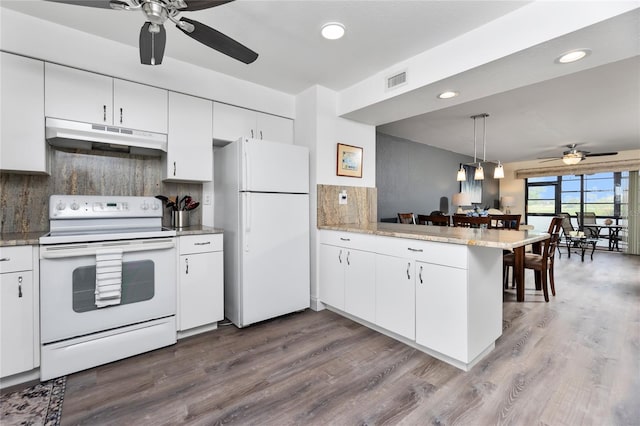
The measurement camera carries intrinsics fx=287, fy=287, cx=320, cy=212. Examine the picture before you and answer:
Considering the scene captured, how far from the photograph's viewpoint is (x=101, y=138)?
2256 millimetres

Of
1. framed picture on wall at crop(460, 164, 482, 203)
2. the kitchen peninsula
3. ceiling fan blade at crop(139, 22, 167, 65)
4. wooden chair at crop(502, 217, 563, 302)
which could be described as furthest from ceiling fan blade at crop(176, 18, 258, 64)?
framed picture on wall at crop(460, 164, 482, 203)

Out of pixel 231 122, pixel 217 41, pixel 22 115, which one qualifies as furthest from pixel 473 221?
pixel 22 115

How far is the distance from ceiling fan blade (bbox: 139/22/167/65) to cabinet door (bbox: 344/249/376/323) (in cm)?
212

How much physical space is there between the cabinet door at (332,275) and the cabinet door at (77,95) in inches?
89.0

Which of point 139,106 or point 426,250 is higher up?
point 139,106

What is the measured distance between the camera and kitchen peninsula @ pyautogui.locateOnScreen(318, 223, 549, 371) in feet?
6.38

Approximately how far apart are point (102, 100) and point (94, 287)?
57.6 inches

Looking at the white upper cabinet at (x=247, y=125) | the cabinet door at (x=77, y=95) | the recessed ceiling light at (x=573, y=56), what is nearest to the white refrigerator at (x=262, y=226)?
the white upper cabinet at (x=247, y=125)

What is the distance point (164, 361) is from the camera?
6.88 feet

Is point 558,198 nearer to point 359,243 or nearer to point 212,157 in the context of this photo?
point 359,243

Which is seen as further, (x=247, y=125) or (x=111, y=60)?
(x=247, y=125)

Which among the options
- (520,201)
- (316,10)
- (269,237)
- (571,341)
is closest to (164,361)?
(269,237)

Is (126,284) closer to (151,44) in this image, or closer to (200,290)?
(200,290)

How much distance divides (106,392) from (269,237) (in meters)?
1.56
